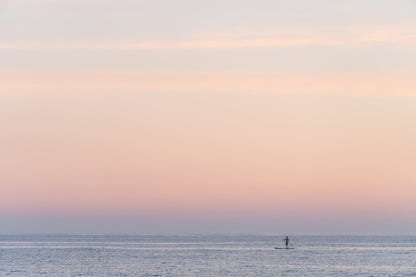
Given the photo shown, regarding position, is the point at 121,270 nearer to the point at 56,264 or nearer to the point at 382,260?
the point at 56,264

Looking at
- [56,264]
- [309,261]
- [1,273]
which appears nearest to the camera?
[1,273]

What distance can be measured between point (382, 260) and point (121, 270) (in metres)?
36.8

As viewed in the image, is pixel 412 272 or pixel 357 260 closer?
pixel 412 272

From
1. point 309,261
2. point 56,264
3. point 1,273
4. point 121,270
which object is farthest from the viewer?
point 309,261

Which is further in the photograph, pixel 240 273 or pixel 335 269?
pixel 335 269

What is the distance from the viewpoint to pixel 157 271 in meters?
79.7

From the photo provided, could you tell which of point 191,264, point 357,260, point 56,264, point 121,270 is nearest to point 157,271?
point 121,270

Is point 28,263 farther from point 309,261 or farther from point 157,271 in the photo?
point 309,261

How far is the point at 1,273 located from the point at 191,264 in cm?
2366

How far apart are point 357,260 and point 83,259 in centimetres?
3752

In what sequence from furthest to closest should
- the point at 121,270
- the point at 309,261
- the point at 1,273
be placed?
the point at 309,261
the point at 121,270
the point at 1,273

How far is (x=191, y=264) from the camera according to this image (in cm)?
9012

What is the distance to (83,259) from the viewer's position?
10250 centimetres

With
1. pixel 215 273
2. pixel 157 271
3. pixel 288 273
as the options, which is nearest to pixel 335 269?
pixel 288 273
